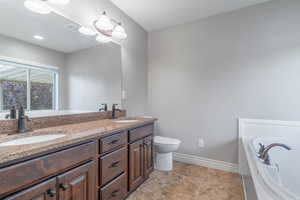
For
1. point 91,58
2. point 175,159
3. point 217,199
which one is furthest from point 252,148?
point 91,58

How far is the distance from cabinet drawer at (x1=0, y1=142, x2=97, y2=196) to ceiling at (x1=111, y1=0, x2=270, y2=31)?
6.66ft

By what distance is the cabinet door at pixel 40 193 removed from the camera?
76 cm

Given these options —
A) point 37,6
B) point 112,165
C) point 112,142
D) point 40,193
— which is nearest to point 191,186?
point 112,165

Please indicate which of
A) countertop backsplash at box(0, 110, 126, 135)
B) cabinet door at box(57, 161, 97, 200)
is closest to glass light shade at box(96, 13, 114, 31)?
countertop backsplash at box(0, 110, 126, 135)

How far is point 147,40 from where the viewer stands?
2.94 metres

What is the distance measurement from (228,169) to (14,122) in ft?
8.74

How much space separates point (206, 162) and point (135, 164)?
1.32m

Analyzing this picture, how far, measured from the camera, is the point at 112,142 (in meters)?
1.38

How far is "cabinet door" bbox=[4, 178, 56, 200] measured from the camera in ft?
2.49

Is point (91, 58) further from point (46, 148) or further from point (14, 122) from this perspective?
point (46, 148)

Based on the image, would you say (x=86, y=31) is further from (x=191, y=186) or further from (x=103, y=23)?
(x=191, y=186)

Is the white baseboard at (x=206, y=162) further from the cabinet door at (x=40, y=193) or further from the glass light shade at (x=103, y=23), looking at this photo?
the glass light shade at (x=103, y=23)

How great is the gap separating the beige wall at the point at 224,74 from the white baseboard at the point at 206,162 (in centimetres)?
8

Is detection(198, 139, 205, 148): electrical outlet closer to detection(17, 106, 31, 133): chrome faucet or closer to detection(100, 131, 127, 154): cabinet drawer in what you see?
detection(100, 131, 127, 154): cabinet drawer
